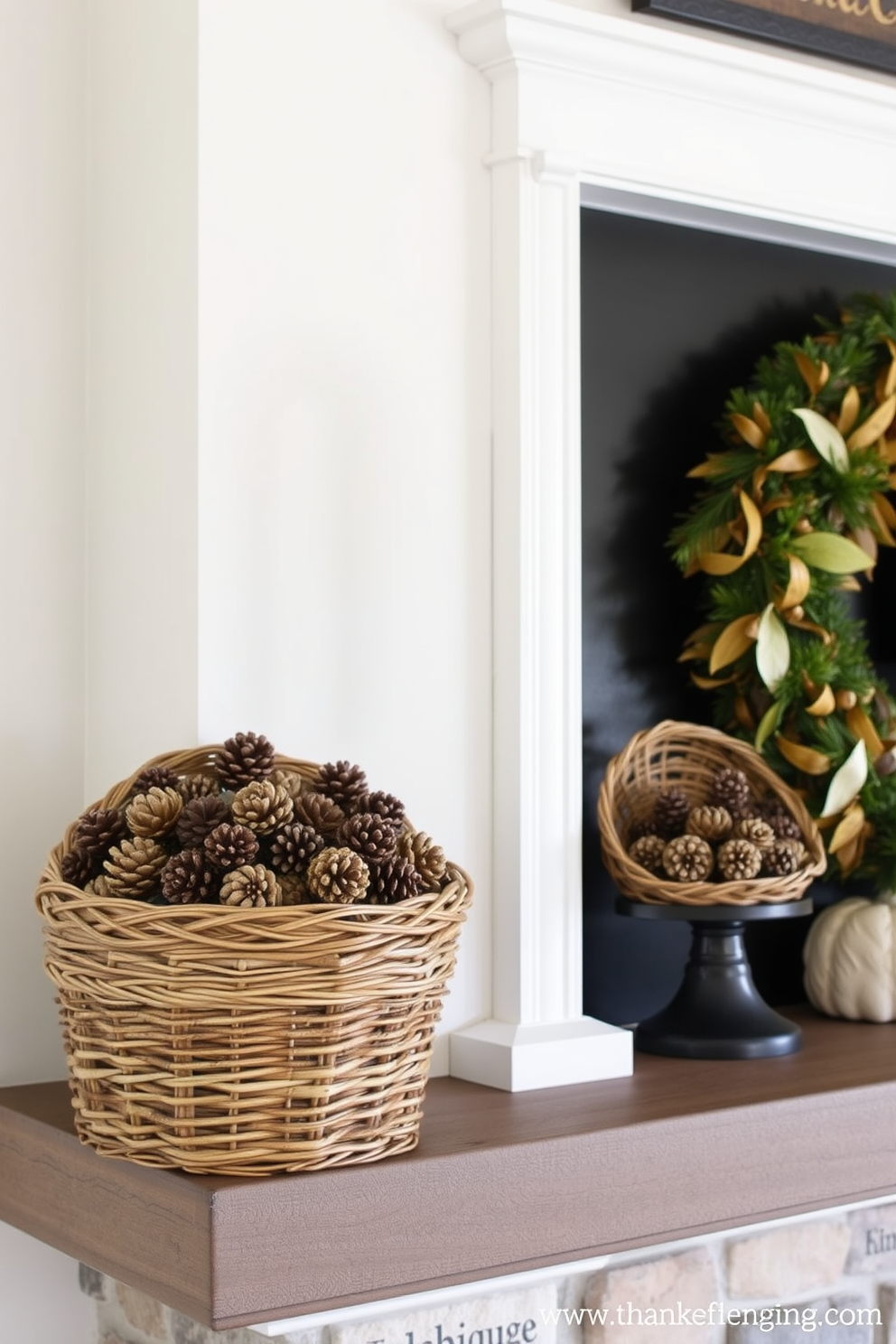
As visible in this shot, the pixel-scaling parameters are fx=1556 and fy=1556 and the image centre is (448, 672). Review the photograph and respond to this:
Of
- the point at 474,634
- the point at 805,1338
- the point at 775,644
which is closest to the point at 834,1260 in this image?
the point at 805,1338

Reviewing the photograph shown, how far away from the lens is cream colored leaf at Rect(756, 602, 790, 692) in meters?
1.70

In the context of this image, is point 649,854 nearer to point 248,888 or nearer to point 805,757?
point 805,757

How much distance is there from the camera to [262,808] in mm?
1194

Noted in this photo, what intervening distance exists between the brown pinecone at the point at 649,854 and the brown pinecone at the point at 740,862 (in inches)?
2.6

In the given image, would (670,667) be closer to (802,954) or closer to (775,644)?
(775,644)

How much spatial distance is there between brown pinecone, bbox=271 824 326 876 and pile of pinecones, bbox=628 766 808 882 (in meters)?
0.52

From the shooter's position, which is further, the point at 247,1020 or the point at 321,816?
the point at 321,816

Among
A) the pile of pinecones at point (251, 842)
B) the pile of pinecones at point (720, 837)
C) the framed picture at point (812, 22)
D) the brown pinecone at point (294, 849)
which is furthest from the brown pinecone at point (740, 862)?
the framed picture at point (812, 22)

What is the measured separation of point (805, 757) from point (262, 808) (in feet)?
2.54

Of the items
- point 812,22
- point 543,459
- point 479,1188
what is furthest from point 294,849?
point 812,22

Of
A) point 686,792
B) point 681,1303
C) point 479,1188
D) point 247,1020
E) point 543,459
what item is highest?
point 543,459

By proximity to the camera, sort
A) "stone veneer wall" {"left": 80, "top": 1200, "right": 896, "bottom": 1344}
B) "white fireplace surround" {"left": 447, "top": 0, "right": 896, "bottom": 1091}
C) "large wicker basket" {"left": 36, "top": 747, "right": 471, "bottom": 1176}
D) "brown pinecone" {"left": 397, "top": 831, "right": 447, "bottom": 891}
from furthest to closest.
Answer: "white fireplace surround" {"left": 447, "top": 0, "right": 896, "bottom": 1091}, "stone veneer wall" {"left": 80, "top": 1200, "right": 896, "bottom": 1344}, "brown pinecone" {"left": 397, "top": 831, "right": 447, "bottom": 891}, "large wicker basket" {"left": 36, "top": 747, "right": 471, "bottom": 1176}

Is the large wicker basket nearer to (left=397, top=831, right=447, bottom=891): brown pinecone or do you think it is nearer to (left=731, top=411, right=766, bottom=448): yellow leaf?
(left=397, top=831, right=447, bottom=891): brown pinecone

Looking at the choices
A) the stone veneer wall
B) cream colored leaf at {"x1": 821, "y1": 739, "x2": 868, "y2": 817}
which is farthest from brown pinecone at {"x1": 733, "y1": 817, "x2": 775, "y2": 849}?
the stone veneer wall
